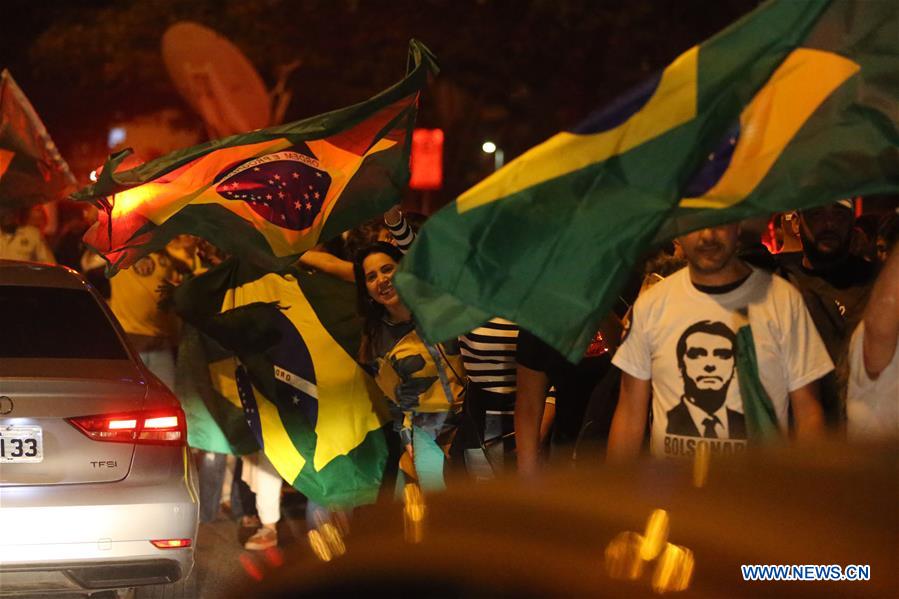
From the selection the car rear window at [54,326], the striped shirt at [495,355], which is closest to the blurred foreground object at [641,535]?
the car rear window at [54,326]

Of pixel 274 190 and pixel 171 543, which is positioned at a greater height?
pixel 274 190

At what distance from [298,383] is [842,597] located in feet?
18.9

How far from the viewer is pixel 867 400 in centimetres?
482

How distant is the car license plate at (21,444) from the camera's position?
19.9 ft

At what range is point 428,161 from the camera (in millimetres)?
26516

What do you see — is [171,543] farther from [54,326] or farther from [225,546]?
[225,546]

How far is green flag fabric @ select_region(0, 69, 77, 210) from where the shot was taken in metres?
11.2

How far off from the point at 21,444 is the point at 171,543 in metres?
0.79

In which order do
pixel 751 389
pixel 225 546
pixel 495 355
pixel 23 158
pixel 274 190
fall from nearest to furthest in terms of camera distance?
1. pixel 751 389
2. pixel 495 355
3. pixel 274 190
4. pixel 225 546
5. pixel 23 158

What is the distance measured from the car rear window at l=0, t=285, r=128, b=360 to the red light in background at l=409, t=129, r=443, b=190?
63.7ft

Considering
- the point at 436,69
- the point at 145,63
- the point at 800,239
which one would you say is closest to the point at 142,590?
the point at 436,69

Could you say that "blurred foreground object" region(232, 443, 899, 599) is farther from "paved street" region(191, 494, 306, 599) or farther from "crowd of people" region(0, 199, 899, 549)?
"paved street" region(191, 494, 306, 599)

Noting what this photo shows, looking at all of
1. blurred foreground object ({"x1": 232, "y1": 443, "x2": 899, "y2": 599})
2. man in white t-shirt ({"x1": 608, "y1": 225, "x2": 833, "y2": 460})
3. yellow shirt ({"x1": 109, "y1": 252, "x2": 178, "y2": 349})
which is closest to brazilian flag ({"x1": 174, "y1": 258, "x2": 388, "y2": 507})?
yellow shirt ({"x1": 109, "y1": 252, "x2": 178, "y2": 349})

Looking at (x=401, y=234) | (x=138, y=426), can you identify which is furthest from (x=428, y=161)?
(x=138, y=426)
